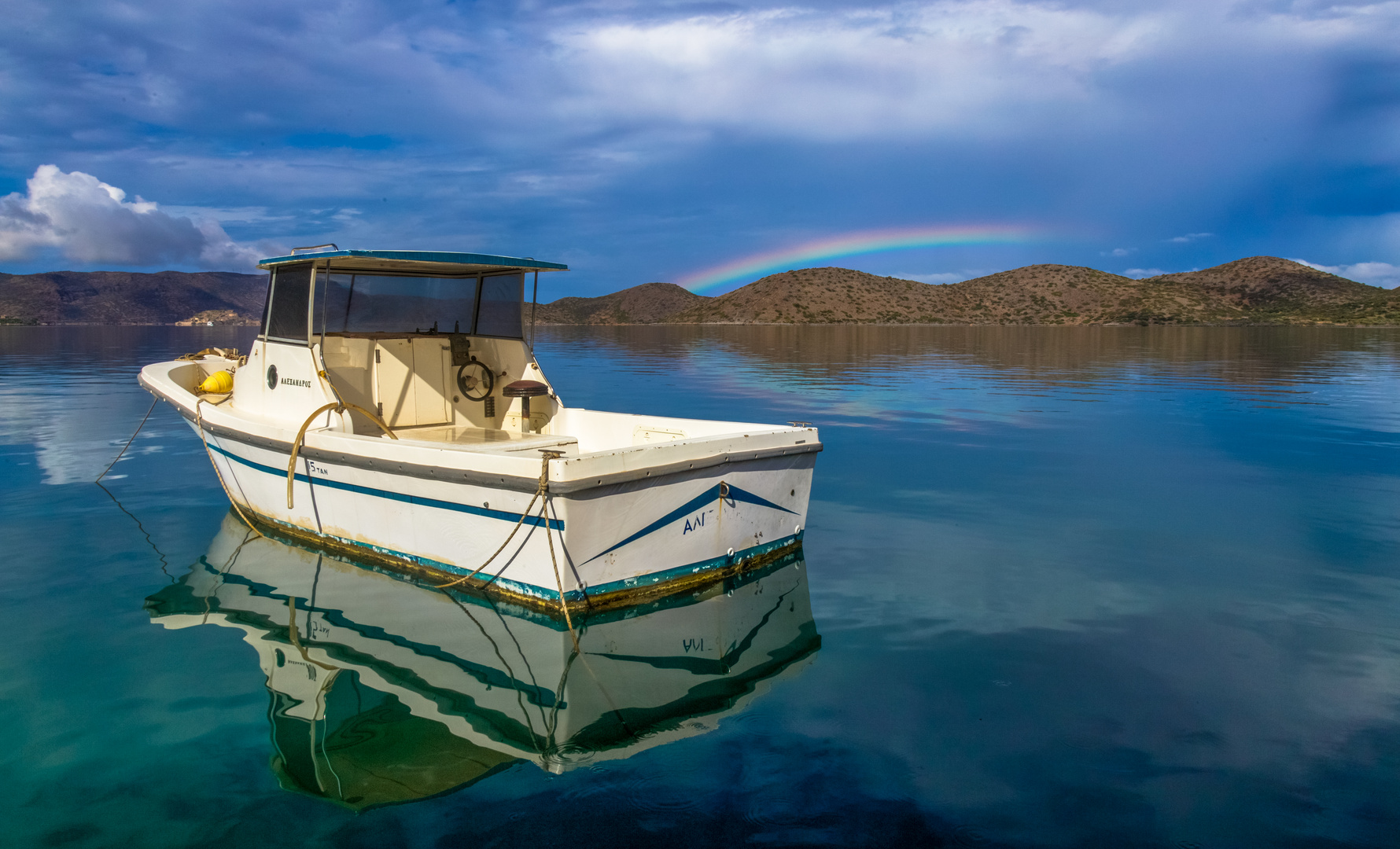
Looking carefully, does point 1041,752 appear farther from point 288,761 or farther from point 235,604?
point 235,604

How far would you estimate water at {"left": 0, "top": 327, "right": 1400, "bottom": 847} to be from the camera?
404 cm

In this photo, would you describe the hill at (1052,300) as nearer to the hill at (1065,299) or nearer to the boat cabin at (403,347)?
the hill at (1065,299)

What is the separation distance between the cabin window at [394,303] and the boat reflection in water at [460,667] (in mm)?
2687

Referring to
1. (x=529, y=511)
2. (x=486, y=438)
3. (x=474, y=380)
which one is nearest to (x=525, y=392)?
(x=486, y=438)

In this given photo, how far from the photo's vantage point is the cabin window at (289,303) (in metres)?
8.88

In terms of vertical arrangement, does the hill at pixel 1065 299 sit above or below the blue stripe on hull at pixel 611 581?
above

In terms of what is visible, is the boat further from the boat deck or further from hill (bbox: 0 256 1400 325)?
hill (bbox: 0 256 1400 325)

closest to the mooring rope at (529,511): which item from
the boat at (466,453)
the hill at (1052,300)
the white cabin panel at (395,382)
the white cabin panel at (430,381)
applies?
the boat at (466,453)

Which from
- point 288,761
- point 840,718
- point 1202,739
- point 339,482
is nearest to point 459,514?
point 339,482

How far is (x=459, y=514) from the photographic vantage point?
7.00m

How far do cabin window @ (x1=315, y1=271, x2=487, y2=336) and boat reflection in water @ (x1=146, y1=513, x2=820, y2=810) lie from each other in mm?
2687

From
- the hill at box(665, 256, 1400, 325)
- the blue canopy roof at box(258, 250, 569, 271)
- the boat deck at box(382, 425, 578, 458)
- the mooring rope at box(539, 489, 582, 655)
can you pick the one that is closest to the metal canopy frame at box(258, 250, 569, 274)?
the blue canopy roof at box(258, 250, 569, 271)

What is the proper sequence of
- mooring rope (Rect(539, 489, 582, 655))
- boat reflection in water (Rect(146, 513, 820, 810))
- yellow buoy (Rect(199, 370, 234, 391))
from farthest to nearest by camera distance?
yellow buoy (Rect(199, 370, 234, 391))
mooring rope (Rect(539, 489, 582, 655))
boat reflection in water (Rect(146, 513, 820, 810))

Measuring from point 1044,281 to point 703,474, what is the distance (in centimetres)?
16907
